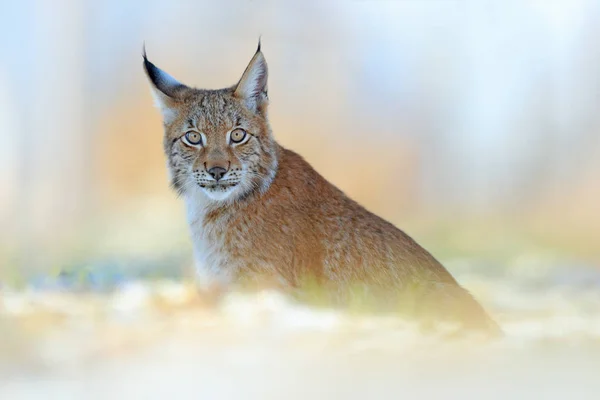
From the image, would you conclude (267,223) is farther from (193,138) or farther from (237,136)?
(193,138)

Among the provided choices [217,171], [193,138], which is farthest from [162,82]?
[217,171]

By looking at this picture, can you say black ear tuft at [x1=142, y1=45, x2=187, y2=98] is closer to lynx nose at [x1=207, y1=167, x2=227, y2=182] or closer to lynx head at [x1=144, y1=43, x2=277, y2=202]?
lynx head at [x1=144, y1=43, x2=277, y2=202]

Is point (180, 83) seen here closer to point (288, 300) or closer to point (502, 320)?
point (288, 300)

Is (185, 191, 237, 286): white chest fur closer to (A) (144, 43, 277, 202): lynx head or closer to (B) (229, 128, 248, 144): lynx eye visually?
(A) (144, 43, 277, 202): lynx head

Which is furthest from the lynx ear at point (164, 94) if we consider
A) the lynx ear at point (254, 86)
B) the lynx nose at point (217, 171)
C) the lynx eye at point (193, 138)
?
the lynx nose at point (217, 171)

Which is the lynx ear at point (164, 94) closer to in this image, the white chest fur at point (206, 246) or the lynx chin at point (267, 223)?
the lynx chin at point (267, 223)

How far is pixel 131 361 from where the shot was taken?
12.8 feet

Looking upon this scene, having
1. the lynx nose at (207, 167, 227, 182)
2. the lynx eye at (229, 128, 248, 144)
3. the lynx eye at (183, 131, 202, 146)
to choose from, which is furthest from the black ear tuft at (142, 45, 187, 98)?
the lynx nose at (207, 167, 227, 182)

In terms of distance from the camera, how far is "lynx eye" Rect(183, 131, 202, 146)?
443 centimetres

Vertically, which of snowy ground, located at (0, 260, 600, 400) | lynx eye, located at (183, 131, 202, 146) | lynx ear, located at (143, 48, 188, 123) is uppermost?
lynx ear, located at (143, 48, 188, 123)

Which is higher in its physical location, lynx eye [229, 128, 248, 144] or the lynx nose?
lynx eye [229, 128, 248, 144]

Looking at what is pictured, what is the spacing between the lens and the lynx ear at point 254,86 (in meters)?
4.45

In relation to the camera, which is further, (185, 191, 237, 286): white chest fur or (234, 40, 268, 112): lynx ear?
(234, 40, 268, 112): lynx ear

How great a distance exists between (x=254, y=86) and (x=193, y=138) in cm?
42
